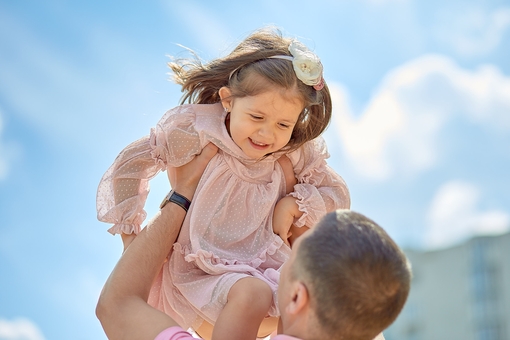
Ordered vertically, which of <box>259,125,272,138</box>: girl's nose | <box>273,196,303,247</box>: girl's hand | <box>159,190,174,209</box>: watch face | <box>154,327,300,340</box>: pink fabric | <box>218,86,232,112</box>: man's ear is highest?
<box>218,86,232,112</box>: man's ear

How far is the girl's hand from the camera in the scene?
11.5ft

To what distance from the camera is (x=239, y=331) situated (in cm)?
294

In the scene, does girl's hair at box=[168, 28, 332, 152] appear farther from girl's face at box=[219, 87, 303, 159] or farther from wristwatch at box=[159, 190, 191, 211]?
wristwatch at box=[159, 190, 191, 211]

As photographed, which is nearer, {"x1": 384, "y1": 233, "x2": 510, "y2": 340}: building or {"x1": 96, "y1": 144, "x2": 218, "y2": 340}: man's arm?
{"x1": 96, "y1": 144, "x2": 218, "y2": 340}: man's arm

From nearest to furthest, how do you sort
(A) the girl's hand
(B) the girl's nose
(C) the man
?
(C) the man, (B) the girl's nose, (A) the girl's hand

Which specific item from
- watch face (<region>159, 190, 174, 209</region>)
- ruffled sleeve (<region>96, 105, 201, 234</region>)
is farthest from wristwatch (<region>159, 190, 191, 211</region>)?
ruffled sleeve (<region>96, 105, 201, 234</region>)

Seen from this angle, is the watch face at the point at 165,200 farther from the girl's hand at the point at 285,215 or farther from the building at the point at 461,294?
the building at the point at 461,294

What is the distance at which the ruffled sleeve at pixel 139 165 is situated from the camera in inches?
137

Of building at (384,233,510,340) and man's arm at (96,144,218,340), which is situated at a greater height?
building at (384,233,510,340)

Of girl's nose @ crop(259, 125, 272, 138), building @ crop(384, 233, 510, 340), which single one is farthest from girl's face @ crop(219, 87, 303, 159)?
building @ crop(384, 233, 510, 340)

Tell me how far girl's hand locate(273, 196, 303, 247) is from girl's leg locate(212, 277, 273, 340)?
0.48 metres

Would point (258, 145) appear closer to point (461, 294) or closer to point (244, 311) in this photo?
point (244, 311)

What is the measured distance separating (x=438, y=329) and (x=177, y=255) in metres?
43.0

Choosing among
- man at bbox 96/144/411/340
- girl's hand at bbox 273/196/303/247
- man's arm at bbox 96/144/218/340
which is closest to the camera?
man at bbox 96/144/411/340
